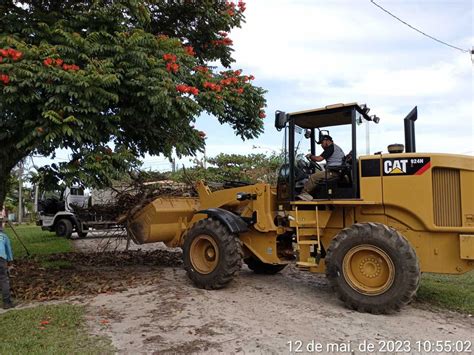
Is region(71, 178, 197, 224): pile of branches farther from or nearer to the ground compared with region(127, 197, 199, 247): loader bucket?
farther from the ground

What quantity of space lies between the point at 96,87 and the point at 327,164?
12.2 feet

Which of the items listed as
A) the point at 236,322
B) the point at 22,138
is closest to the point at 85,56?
the point at 22,138

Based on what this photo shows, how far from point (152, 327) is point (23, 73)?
12.7ft

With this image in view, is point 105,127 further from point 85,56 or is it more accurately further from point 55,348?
point 55,348

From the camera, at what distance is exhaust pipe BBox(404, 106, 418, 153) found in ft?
24.0

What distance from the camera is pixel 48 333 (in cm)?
534

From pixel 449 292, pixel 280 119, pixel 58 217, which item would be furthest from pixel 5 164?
pixel 58 217

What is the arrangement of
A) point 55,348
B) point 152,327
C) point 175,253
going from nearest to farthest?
point 55,348 < point 152,327 < point 175,253

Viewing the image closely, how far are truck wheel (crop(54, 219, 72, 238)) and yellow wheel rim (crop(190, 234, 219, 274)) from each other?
13.7m

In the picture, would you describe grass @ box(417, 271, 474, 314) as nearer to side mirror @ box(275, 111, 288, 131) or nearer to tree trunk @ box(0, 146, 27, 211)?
side mirror @ box(275, 111, 288, 131)

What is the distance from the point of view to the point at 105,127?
711cm

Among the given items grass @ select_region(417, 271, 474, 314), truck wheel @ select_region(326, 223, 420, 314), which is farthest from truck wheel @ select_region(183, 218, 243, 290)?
grass @ select_region(417, 271, 474, 314)

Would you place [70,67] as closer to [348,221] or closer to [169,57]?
[169,57]

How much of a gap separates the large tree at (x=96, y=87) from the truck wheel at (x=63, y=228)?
11.6 metres
